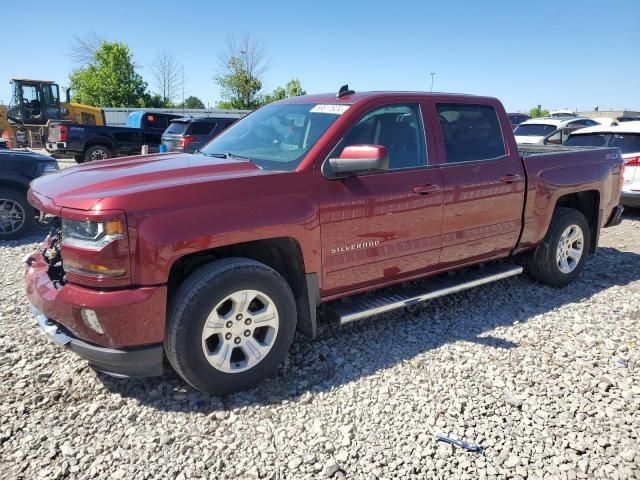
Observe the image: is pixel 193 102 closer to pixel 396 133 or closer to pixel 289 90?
pixel 289 90

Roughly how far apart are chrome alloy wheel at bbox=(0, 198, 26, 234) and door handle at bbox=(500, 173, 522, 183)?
248 inches

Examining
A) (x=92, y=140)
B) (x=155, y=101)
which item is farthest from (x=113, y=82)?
(x=92, y=140)

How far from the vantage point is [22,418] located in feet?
9.30

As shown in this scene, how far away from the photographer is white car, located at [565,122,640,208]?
806cm

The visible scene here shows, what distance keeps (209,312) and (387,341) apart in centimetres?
155

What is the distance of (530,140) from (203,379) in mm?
13945

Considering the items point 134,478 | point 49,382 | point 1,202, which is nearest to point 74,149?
point 1,202

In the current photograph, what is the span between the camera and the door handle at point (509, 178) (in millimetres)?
4246

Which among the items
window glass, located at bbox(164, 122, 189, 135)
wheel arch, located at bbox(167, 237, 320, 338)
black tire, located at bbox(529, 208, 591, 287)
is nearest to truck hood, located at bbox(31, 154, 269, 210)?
wheel arch, located at bbox(167, 237, 320, 338)

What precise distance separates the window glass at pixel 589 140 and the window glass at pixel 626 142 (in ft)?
0.62

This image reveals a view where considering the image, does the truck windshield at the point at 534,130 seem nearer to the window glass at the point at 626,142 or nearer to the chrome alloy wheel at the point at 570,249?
the window glass at the point at 626,142

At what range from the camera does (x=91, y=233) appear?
2.64m

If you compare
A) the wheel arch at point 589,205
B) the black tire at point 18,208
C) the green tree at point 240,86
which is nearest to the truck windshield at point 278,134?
the wheel arch at point 589,205

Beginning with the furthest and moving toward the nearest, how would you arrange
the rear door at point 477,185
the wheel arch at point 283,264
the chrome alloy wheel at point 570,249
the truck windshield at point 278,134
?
the chrome alloy wheel at point 570,249, the rear door at point 477,185, the truck windshield at point 278,134, the wheel arch at point 283,264
